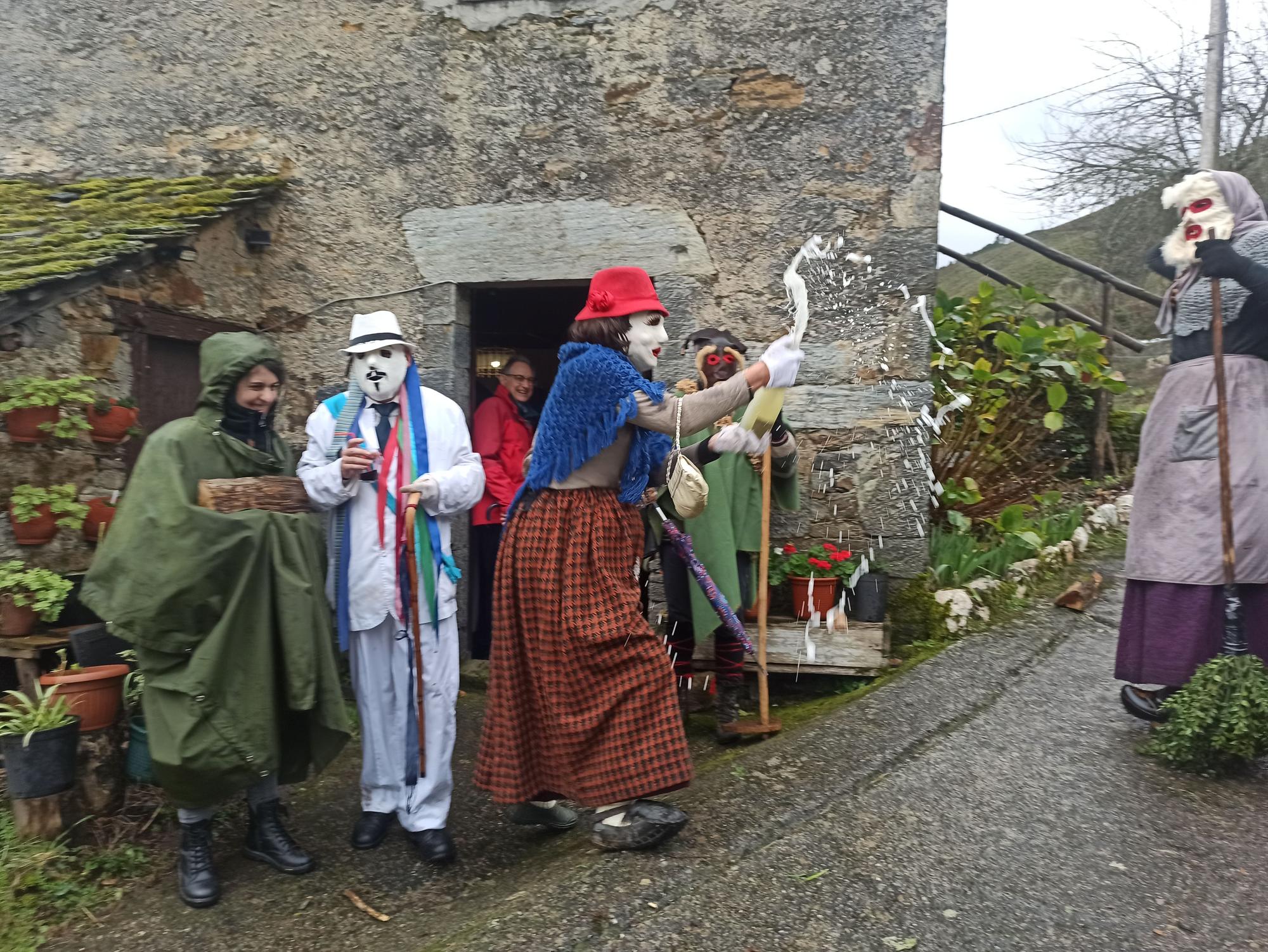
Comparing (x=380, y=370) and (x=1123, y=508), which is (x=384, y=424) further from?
(x=1123, y=508)

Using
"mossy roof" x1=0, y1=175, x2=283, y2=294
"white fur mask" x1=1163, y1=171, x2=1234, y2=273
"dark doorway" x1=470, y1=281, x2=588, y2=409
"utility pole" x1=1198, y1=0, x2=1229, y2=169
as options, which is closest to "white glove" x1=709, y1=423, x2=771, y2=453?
"white fur mask" x1=1163, y1=171, x2=1234, y2=273

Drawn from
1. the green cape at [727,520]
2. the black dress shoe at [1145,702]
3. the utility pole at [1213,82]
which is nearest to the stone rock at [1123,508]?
the black dress shoe at [1145,702]

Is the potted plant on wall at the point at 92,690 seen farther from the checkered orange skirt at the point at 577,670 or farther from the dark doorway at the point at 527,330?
the dark doorway at the point at 527,330

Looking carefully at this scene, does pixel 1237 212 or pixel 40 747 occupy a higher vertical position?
pixel 1237 212

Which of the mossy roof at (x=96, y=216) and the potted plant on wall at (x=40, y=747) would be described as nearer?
the potted plant on wall at (x=40, y=747)

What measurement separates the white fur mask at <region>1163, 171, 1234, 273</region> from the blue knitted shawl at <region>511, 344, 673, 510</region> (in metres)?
1.92

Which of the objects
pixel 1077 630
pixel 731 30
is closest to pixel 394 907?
pixel 1077 630

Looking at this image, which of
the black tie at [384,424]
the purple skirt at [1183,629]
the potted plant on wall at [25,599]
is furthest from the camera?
the potted plant on wall at [25,599]

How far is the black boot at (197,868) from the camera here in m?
2.82

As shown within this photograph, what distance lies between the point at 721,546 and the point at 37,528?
2857 mm

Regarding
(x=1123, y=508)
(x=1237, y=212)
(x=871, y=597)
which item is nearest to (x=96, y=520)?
(x=871, y=597)

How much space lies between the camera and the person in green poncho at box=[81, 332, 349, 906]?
8.77 ft

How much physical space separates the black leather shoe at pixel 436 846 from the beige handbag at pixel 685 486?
144cm

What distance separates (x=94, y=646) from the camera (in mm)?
3352
